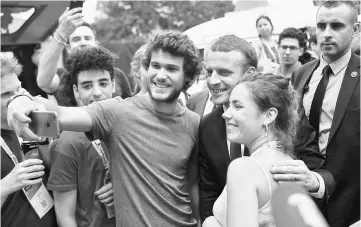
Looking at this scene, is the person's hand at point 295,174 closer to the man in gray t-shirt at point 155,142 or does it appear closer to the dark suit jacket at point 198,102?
the man in gray t-shirt at point 155,142

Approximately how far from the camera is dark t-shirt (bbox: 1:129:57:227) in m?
2.89

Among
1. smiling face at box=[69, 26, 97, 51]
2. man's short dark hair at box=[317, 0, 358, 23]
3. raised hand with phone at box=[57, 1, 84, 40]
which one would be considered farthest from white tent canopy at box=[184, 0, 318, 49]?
raised hand with phone at box=[57, 1, 84, 40]

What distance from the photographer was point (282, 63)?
21.7 ft

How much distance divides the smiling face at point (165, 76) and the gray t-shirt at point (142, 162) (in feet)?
0.34

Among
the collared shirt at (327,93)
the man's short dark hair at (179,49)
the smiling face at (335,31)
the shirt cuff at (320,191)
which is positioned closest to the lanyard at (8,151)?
the man's short dark hair at (179,49)

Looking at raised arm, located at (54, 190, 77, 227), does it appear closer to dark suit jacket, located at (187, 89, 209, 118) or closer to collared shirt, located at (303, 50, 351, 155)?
dark suit jacket, located at (187, 89, 209, 118)

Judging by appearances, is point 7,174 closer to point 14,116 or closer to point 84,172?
point 84,172

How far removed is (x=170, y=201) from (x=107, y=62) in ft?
3.65

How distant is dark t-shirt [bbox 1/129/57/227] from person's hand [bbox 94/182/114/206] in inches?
14.7

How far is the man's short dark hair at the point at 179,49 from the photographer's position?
3111 millimetres

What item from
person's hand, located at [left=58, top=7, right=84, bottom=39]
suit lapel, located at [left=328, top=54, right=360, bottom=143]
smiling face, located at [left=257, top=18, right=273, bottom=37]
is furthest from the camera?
smiling face, located at [left=257, top=18, right=273, bottom=37]

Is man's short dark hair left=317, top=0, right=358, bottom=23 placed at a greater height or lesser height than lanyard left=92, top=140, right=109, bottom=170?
greater

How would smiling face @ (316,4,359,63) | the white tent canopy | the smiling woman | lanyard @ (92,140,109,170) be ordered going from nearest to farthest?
the smiling woman, lanyard @ (92,140,109,170), smiling face @ (316,4,359,63), the white tent canopy

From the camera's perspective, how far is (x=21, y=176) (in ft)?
9.16
